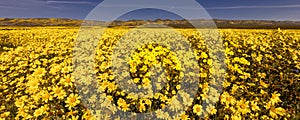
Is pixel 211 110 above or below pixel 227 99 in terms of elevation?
below

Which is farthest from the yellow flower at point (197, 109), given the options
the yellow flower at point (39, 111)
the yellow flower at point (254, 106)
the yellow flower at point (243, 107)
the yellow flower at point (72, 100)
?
the yellow flower at point (39, 111)

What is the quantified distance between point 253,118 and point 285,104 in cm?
191

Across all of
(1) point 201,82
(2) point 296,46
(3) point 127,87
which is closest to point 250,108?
(1) point 201,82

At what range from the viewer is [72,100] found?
5.98 m

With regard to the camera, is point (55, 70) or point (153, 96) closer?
point (153, 96)

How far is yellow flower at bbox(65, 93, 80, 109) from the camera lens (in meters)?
5.83

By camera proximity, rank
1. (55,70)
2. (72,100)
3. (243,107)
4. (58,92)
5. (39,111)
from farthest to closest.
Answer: (55,70), (58,92), (72,100), (39,111), (243,107)

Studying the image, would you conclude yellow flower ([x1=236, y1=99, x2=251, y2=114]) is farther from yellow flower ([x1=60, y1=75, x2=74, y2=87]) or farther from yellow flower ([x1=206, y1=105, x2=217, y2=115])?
yellow flower ([x1=60, y1=75, x2=74, y2=87])

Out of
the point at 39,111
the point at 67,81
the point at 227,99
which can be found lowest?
the point at 39,111

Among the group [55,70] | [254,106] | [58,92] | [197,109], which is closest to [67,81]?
[58,92]

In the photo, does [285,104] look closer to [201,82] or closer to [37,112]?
[201,82]

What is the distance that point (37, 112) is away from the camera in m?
5.75

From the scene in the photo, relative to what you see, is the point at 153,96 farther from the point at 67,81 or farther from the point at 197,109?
the point at 67,81

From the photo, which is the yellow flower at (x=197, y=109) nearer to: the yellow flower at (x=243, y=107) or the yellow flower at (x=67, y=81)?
the yellow flower at (x=243, y=107)
